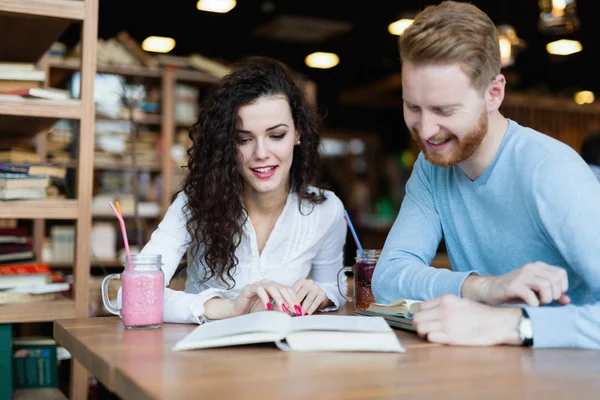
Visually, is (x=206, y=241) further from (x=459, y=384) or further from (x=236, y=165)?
(x=459, y=384)

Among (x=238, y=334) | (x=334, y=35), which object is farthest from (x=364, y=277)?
(x=334, y=35)

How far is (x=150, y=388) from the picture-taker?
3.19 feet

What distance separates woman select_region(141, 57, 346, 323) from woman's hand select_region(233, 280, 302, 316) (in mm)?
234

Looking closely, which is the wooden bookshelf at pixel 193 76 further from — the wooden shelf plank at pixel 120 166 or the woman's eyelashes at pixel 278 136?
the woman's eyelashes at pixel 278 136

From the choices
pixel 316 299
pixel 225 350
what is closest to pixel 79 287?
pixel 316 299

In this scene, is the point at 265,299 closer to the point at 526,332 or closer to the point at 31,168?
the point at 526,332

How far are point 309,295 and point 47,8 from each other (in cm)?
115

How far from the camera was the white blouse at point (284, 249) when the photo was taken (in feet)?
6.53

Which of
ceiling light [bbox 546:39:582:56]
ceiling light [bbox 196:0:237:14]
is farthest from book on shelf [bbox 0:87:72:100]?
ceiling light [bbox 546:39:582:56]

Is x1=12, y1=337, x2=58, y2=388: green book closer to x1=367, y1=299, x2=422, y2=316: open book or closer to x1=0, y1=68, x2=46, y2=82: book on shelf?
x1=0, y1=68, x2=46, y2=82: book on shelf

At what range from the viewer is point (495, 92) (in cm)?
160

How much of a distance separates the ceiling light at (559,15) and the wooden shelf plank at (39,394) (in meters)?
3.91

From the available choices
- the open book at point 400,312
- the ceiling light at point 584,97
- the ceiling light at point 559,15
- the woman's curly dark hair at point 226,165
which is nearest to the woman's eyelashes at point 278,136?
the woman's curly dark hair at point 226,165

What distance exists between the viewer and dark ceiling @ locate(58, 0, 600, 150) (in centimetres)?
707
